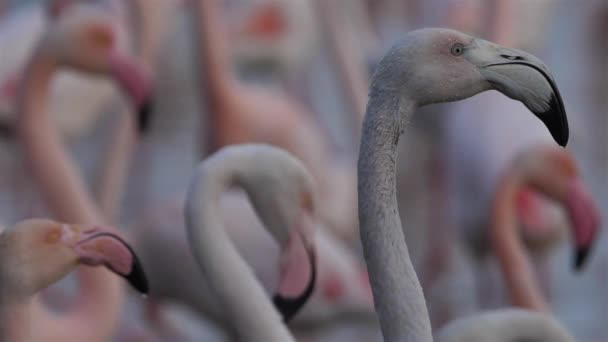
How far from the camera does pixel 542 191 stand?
446 cm

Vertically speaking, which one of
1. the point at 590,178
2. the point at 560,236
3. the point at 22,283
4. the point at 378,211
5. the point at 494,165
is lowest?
the point at 590,178

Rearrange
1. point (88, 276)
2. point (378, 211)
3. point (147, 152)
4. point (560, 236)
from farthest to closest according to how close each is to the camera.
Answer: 1. point (147, 152)
2. point (560, 236)
3. point (88, 276)
4. point (378, 211)

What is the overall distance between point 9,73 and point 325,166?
127cm

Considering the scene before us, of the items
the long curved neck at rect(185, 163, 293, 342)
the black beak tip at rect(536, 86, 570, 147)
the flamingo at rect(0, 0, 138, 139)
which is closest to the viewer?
the black beak tip at rect(536, 86, 570, 147)

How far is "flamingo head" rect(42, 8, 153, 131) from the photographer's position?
14.1 feet

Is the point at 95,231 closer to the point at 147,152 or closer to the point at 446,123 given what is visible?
the point at 446,123

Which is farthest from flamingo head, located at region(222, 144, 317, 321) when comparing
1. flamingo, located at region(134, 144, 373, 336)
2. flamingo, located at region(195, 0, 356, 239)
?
flamingo, located at region(195, 0, 356, 239)

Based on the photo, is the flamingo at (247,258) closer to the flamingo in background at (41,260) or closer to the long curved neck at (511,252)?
the long curved neck at (511,252)

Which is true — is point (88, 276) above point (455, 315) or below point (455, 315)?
above

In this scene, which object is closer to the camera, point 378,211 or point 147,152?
point 378,211

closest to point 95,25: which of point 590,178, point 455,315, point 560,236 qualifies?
point 560,236

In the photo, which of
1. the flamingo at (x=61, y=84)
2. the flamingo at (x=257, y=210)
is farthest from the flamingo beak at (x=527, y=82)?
the flamingo at (x=61, y=84)

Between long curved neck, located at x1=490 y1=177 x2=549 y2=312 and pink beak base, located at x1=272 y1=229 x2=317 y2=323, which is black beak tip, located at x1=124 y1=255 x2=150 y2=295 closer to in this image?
pink beak base, located at x1=272 y1=229 x2=317 y2=323

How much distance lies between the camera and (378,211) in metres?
2.34
